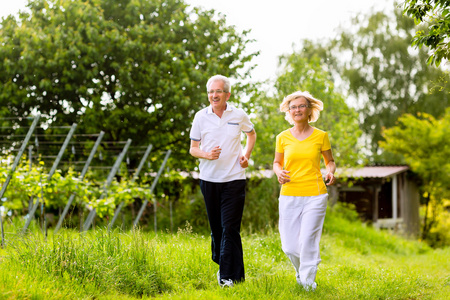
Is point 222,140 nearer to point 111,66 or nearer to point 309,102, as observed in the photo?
point 309,102

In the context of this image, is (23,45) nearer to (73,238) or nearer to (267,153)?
(267,153)

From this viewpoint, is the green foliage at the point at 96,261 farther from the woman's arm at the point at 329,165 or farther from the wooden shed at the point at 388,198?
the wooden shed at the point at 388,198

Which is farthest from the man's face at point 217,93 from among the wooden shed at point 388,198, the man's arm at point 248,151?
the wooden shed at point 388,198

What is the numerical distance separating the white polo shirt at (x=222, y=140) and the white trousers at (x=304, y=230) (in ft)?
1.79

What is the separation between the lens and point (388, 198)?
24531 mm

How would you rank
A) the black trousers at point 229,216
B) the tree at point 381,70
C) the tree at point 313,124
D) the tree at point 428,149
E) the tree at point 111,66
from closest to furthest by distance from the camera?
the black trousers at point 229,216 → the tree at point 111,66 → the tree at point 313,124 → the tree at point 428,149 → the tree at point 381,70

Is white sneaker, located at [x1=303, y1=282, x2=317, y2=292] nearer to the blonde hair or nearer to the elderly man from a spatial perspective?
the elderly man

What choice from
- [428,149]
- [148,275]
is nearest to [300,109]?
Answer: [148,275]

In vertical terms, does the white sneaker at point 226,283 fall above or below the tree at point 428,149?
below

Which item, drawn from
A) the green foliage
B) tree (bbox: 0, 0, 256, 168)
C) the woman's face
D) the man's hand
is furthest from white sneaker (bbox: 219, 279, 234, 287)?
tree (bbox: 0, 0, 256, 168)

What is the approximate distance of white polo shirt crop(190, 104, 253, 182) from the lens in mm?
4961

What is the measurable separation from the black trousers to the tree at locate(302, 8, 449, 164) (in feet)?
79.8

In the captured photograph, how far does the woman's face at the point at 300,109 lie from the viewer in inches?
198

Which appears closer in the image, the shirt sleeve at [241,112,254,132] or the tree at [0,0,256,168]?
the shirt sleeve at [241,112,254,132]
